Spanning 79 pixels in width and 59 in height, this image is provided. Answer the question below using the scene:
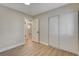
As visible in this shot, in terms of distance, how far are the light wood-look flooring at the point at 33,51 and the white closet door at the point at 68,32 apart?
13 cm

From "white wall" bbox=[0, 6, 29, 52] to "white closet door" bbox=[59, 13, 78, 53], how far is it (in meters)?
0.72

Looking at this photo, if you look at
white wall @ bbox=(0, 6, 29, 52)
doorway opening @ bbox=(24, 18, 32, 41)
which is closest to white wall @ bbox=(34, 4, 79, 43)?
doorway opening @ bbox=(24, 18, 32, 41)

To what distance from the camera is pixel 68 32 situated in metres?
1.17

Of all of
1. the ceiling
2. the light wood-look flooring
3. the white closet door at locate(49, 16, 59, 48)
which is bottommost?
the light wood-look flooring

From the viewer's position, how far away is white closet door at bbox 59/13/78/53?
1.14m

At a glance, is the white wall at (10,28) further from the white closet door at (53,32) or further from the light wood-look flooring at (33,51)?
the white closet door at (53,32)

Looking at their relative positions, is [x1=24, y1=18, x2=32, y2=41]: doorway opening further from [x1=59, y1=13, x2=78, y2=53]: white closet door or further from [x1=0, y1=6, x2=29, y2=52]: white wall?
[x1=59, y1=13, x2=78, y2=53]: white closet door

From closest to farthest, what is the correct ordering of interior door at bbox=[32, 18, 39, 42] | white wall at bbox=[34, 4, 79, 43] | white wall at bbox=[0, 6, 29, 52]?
white wall at bbox=[34, 4, 79, 43], white wall at bbox=[0, 6, 29, 52], interior door at bbox=[32, 18, 39, 42]

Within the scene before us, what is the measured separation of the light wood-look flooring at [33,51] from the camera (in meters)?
1.12

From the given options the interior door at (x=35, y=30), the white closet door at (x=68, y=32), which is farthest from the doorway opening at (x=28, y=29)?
the white closet door at (x=68, y=32)

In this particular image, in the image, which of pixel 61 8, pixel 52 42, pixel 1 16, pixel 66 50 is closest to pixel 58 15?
pixel 61 8

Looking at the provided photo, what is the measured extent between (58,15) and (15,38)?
875mm

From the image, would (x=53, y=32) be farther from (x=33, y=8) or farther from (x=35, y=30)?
(x=33, y=8)

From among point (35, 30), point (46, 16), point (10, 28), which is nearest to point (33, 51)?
point (35, 30)
